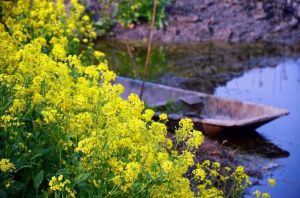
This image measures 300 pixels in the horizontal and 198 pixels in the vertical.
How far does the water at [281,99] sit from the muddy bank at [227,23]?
67.5 inches

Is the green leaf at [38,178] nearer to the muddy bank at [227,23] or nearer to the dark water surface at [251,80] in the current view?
the dark water surface at [251,80]

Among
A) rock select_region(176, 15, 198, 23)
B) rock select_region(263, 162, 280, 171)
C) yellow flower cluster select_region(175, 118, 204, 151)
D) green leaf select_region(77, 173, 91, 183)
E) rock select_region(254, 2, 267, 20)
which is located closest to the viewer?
green leaf select_region(77, 173, 91, 183)

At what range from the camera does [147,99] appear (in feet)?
23.7

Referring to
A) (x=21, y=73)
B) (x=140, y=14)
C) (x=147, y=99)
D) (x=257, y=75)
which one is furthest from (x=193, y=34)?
(x=21, y=73)

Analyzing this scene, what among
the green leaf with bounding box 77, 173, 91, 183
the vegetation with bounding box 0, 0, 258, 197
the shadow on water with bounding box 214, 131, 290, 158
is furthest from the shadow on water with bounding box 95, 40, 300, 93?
the green leaf with bounding box 77, 173, 91, 183

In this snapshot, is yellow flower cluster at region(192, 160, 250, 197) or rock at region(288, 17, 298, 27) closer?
yellow flower cluster at region(192, 160, 250, 197)

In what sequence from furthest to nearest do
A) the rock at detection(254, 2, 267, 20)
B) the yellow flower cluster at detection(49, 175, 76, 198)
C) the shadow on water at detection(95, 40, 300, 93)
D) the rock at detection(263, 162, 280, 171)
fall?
the rock at detection(254, 2, 267, 20)
the shadow on water at detection(95, 40, 300, 93)
the rock at detection(263, 162, 280, 171)
the yellow flower cluster at detection(49, 175, 76, 198)

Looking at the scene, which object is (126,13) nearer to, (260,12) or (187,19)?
(187,19)

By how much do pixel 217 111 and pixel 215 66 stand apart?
319cm

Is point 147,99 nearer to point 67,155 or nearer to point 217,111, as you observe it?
point 217,111

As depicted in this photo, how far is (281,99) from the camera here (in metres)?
8.12

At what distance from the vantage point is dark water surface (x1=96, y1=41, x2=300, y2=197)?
20.1 ft

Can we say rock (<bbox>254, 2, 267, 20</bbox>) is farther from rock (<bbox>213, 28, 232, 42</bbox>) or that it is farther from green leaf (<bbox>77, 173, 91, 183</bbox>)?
green leaf (<bbox>77, 173, 91, 183</bbox>)

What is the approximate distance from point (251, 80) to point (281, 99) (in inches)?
43.3
